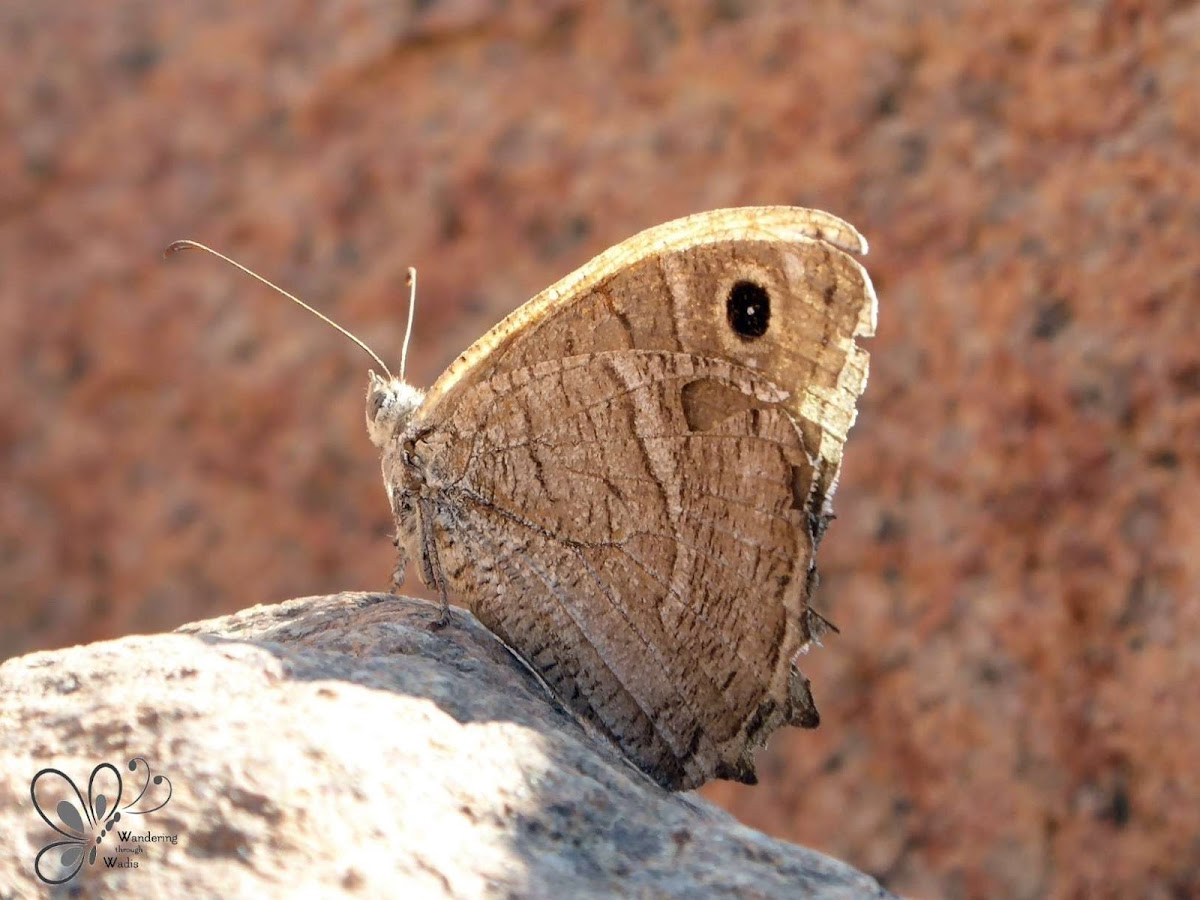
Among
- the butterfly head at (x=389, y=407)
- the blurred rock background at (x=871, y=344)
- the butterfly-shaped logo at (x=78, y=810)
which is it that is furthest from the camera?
the blurred rock background at (x=871, y=344)

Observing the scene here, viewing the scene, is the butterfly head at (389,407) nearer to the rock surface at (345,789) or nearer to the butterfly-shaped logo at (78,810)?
the rock surface at (345,789)

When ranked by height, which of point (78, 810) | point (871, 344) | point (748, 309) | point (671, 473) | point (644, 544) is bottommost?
point (78, 810)

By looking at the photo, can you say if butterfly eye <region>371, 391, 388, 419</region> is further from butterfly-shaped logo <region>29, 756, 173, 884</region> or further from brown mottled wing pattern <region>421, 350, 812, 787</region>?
butterfly-shaped logo <region>29, 756, 173, 884</region>

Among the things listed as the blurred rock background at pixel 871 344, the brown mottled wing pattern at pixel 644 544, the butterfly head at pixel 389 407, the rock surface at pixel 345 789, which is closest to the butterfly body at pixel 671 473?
the brown mottled wing pattern at pixel 644 544

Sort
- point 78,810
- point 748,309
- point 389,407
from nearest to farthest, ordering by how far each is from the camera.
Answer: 1. point 78,810
2. point 748,309
3. point 389,407

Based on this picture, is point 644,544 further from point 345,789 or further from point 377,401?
point 345,789

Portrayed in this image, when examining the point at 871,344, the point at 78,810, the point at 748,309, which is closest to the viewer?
the point at 78,810

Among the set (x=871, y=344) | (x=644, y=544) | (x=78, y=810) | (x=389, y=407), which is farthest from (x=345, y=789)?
(x=871, y=344)

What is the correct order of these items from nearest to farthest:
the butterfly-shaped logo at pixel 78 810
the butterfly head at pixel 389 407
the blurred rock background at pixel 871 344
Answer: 1. the butterfly-shaped logo at pixel 78 810
2. the butterfly head at pixel 389 407
3. the blurred rock background at pixel 871 344
